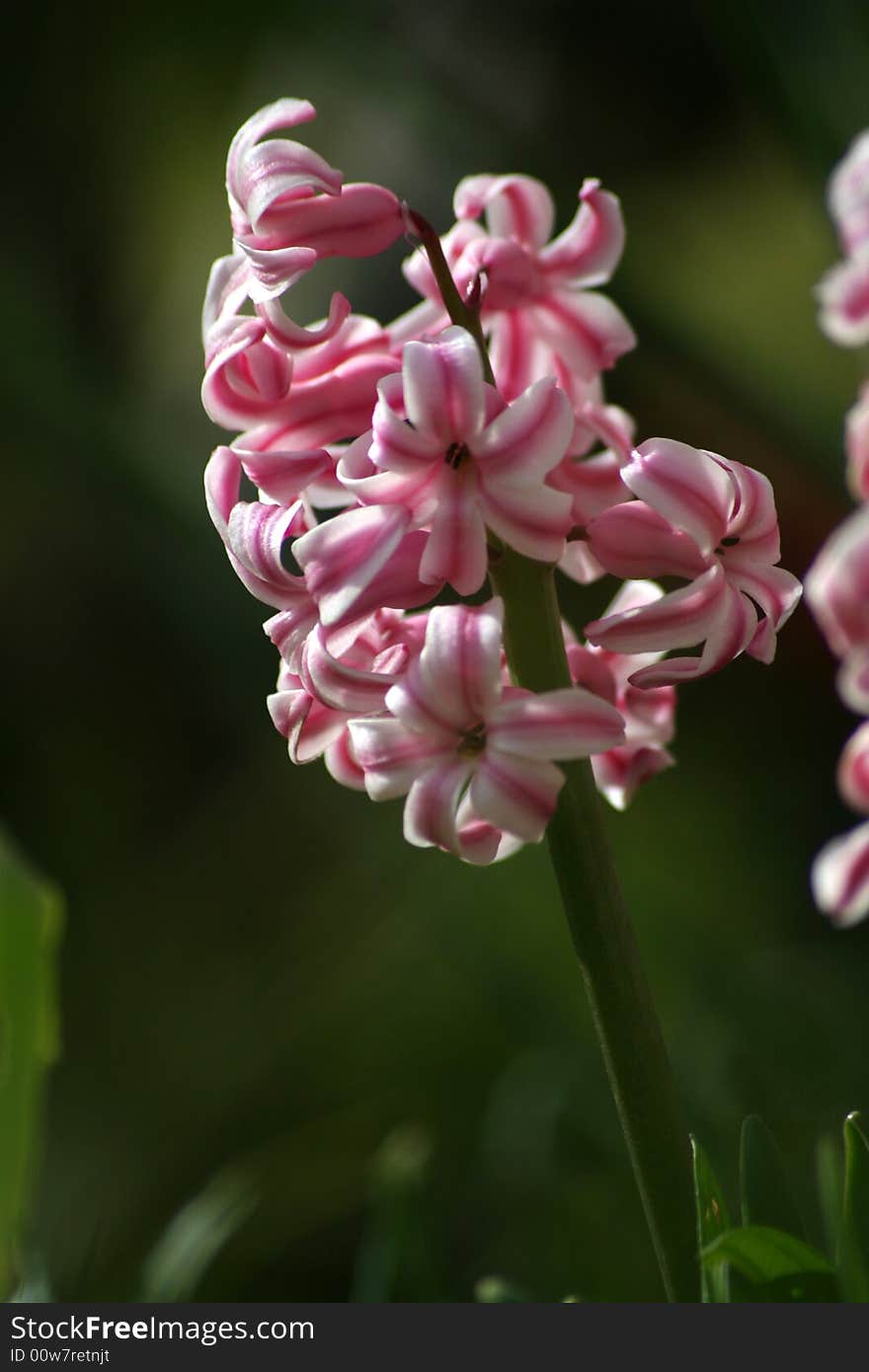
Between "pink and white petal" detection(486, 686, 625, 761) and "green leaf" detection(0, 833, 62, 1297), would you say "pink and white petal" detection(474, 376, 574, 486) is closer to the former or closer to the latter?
"pink and white petal" detection(486, 686, 625, 761)

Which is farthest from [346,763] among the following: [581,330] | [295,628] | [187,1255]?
[187,1255]

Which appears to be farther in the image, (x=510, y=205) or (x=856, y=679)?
(x=510, y=205)

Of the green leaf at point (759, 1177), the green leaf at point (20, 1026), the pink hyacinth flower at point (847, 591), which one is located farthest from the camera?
the green leaf at point (20, 1026)

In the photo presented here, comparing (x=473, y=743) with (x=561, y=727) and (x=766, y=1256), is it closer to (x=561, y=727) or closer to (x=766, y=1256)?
(x=561, y=727)

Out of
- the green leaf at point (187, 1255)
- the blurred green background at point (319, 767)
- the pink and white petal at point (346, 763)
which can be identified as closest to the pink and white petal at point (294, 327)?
the pink and white petal at point (346, 763)

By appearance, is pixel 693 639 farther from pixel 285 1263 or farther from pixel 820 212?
pixel 285 1263

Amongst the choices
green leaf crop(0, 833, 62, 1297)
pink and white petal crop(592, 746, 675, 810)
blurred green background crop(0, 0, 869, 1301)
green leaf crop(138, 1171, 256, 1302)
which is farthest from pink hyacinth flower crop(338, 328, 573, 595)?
blurred green background crop(0, 0, 869, 1301)

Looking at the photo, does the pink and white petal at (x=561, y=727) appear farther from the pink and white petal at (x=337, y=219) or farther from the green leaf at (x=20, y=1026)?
the green leaf at (x=20, y=1026)

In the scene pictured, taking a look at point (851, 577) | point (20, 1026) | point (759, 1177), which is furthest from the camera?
point (20, 1026)
